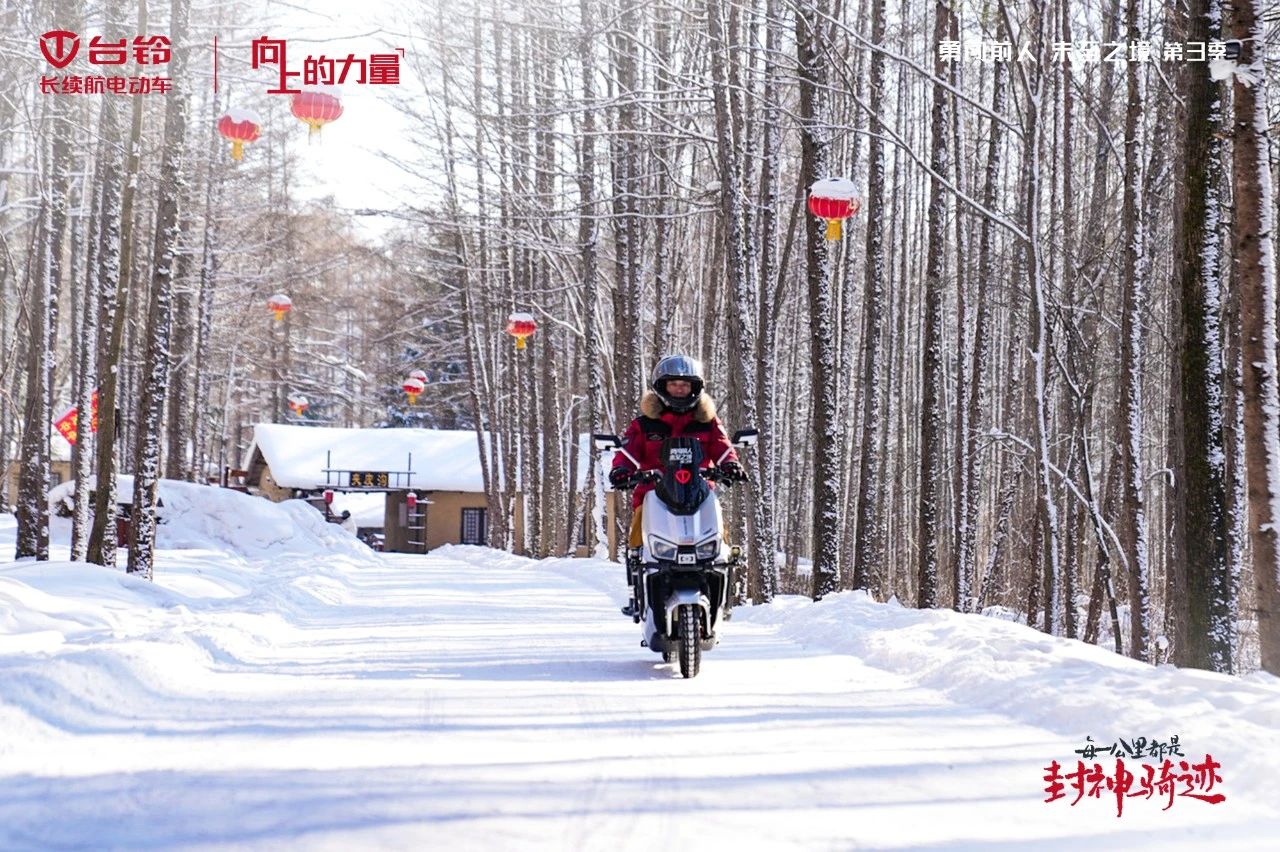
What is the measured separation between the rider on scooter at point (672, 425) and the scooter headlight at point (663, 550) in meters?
0.44

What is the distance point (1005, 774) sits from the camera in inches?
211

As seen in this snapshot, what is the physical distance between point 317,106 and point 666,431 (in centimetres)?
672

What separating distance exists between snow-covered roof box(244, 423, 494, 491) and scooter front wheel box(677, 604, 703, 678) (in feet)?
144

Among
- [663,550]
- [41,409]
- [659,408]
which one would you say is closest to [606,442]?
[659,408]

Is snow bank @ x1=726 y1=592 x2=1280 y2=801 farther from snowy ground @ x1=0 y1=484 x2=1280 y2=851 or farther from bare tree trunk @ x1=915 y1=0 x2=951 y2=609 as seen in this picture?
bare tree trunk @ x1=915 y1=0 x2=951 y2=609

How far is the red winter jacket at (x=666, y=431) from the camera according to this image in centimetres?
919

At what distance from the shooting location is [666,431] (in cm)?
933

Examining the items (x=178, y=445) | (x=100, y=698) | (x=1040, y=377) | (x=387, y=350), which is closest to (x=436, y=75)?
(x=178, y=445)

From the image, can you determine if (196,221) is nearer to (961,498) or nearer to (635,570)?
(961,498)

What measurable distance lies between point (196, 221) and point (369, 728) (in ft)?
120

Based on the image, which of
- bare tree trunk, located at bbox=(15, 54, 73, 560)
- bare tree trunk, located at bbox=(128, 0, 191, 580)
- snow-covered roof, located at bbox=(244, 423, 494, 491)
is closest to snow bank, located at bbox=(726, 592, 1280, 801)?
bare tree trunk, located at bbox=(128, 0, 191, 580)

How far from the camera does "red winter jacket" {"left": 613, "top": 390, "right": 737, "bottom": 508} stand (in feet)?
30.1

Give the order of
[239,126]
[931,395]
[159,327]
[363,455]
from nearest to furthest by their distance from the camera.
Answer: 1. [239,126]
2. [159,327]
3. [931,395]
4. [363,455]

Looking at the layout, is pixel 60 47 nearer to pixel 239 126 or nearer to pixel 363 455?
pixel 239 126
